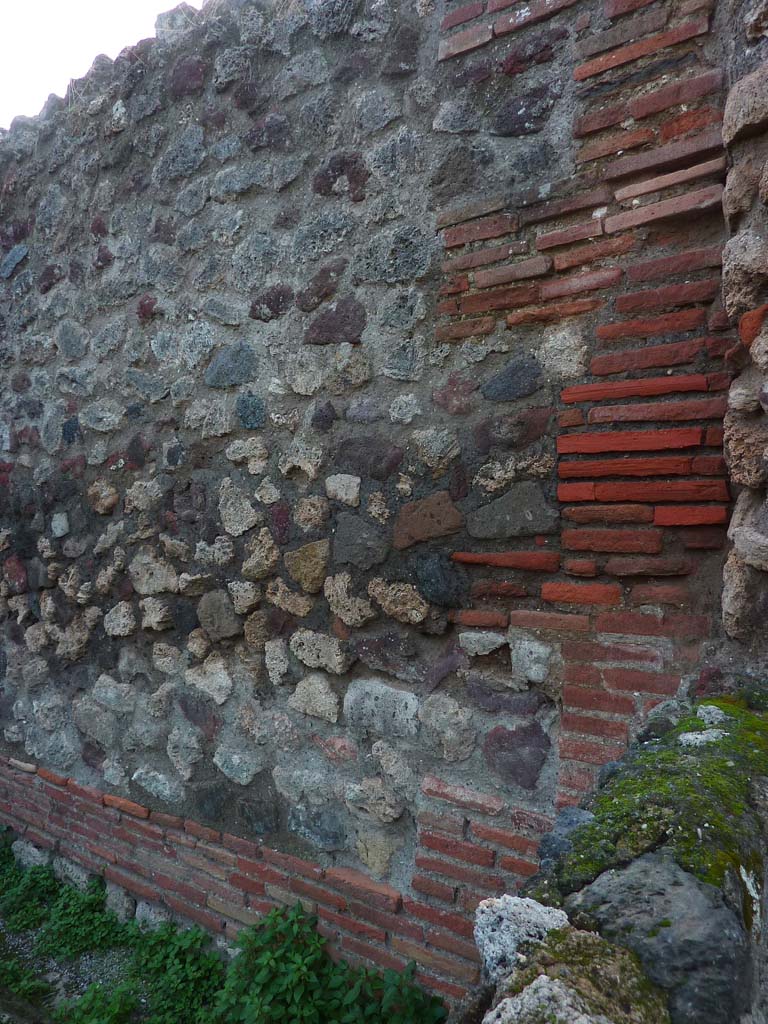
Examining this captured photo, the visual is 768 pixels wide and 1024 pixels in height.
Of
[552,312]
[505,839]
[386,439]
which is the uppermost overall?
[552,312]

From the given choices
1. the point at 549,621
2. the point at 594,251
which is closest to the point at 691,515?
the point at 549,621

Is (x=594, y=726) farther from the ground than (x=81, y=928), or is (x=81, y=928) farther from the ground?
(x=594, y=726)

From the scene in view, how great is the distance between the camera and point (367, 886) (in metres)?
2.35

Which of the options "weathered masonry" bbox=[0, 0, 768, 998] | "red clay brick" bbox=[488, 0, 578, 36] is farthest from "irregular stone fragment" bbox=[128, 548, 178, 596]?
"red clay brick" bbox=[488, 0, 578, 36]

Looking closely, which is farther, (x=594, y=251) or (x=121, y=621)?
(x=121, y=621)

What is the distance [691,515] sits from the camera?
70.5 inches

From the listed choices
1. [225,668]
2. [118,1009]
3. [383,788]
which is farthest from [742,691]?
[118,1009]

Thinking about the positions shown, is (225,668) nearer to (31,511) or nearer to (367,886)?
(367,886)

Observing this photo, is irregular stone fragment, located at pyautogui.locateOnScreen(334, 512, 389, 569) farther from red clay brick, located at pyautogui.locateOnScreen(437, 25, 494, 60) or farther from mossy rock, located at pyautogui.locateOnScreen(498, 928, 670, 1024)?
mossy rock, located at pyautogui.locateOnScreen(498, 928, 670, 1024)

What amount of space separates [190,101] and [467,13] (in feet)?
4.17

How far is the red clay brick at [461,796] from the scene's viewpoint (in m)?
2.12

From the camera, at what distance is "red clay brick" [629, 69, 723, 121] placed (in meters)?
1.81

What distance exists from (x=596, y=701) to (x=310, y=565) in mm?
1037

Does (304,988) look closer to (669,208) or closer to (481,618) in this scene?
(481,618)
